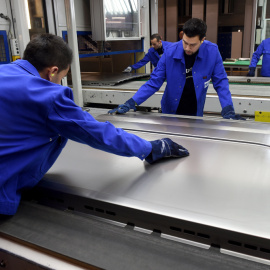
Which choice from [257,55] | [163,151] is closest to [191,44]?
[163,151]

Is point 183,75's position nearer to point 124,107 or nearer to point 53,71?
point 124,107

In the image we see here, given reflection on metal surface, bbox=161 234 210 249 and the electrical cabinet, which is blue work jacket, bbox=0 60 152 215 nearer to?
reflection on metal surface, bbox=161 234 210 249

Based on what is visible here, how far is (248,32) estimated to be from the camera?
7625mm

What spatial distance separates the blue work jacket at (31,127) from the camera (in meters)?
0.98

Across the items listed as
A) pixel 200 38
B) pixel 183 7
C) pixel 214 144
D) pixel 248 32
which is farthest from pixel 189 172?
pixel 183 7

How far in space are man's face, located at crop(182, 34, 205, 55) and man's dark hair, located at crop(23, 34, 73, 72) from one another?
1.35 meters

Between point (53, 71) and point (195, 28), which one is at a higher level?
point (195, 28)

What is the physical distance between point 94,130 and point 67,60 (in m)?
0.37

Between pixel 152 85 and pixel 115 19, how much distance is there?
165 centimetres

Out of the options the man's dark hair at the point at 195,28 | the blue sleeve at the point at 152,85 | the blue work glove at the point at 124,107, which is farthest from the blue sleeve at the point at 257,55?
the blue work glove at the point at 124,107

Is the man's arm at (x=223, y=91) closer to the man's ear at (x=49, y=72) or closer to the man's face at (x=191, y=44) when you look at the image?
the man's face at (x=191, y=44)

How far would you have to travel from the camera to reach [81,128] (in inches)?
40.7

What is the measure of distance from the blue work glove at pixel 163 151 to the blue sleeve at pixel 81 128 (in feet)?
0.67

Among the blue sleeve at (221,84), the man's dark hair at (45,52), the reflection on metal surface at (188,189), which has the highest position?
the man's dark hair at (45,52)
